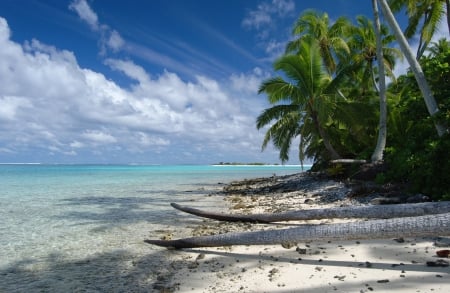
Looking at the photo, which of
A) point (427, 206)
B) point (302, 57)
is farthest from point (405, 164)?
point (302, 57)

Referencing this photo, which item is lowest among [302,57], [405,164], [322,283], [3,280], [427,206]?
[3,280]

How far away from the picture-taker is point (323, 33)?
875 inches

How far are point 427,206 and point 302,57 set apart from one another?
11729mm

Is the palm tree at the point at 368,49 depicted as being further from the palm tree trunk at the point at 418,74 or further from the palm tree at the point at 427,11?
the palm tree trunk at the point at 418,74

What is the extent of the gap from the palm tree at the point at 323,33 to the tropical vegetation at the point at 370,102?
6 centimetres

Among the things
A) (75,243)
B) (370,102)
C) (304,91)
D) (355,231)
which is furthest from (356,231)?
(370,102)

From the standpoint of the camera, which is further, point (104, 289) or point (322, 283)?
point (104, 289)

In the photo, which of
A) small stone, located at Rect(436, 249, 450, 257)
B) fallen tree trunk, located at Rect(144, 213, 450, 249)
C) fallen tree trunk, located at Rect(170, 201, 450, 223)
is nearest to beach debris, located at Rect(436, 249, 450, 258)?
small stone, located at Rect(436, 249, 450, 257)

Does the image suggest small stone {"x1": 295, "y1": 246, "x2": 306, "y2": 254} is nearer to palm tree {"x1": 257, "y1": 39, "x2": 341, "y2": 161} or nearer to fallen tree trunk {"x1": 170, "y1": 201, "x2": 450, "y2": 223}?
fallen tree trunk {"x1": 170, "y1": 201, "x2": 450, "y2": 223}

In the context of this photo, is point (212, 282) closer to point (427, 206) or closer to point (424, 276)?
point (424, 276)

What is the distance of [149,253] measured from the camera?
593 centimetres

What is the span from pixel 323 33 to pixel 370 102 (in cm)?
670

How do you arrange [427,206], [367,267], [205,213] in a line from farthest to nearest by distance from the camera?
[205,213] → [427,206] → [367,267]

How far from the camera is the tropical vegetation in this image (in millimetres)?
9211
